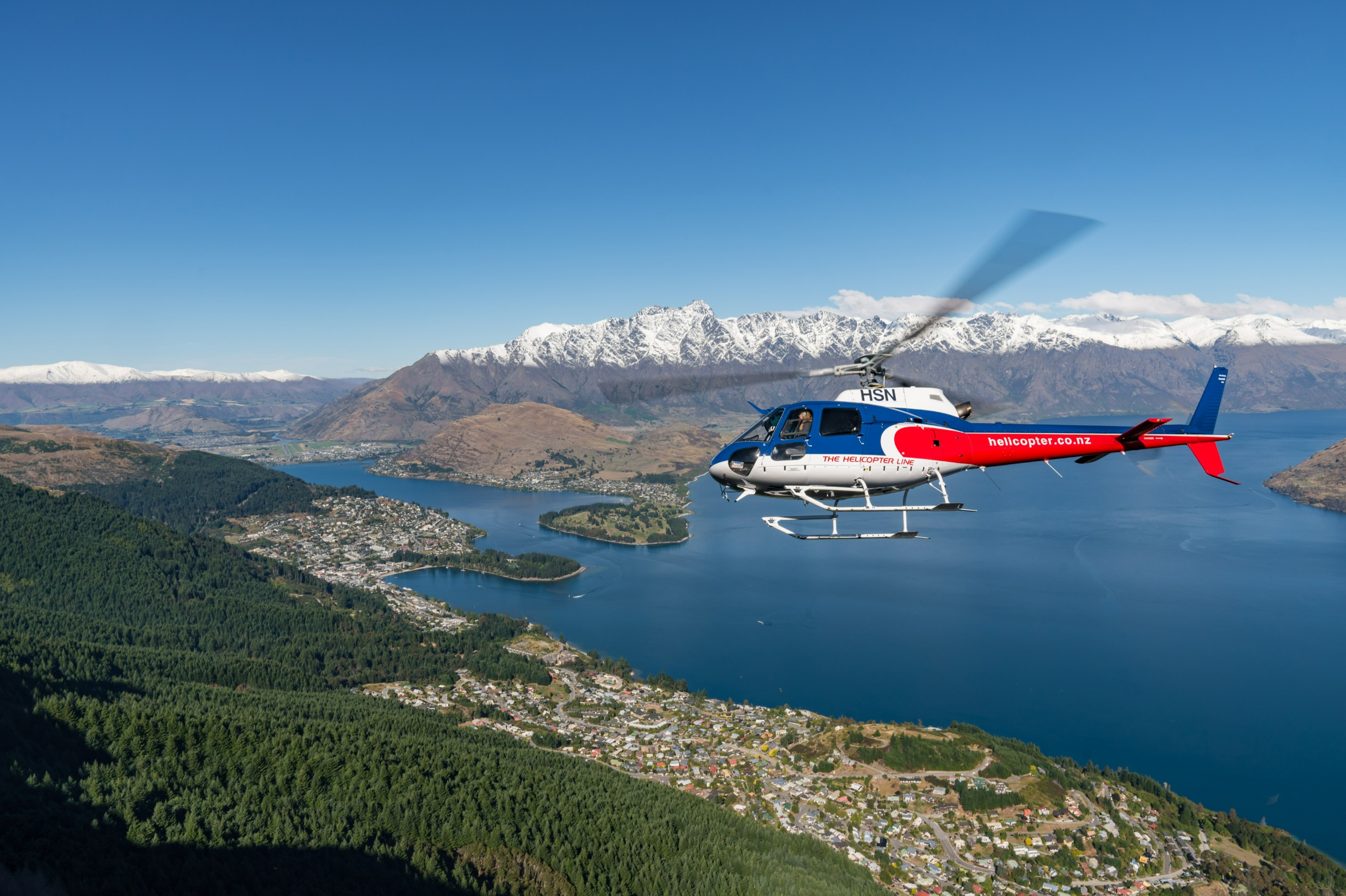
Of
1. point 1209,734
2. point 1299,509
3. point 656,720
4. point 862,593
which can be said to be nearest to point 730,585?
point 862,593

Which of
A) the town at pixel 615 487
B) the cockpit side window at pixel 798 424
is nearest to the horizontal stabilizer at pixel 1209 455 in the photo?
the cockpit side window at pixel 798 424

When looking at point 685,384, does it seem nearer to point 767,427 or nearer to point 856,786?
point 767,427

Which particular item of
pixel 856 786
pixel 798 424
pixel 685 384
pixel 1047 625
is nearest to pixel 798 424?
pixel 798 424

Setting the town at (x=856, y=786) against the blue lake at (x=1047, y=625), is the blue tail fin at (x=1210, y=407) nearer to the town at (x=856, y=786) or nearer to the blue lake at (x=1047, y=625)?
the blue lake at (x=1047, y=625)

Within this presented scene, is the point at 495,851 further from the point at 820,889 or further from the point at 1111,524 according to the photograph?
the point at 1111,524

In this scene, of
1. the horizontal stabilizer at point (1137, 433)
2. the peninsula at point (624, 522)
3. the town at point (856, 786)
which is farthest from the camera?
the peninsula at point (624, 522)

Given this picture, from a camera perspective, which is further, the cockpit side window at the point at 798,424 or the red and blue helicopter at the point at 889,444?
the cockpit side window at the point at 798,424
